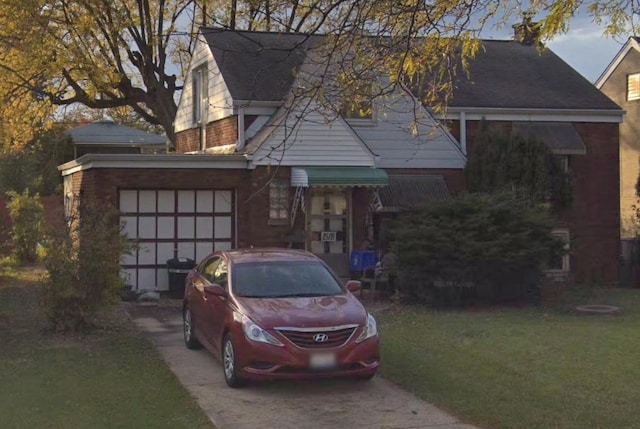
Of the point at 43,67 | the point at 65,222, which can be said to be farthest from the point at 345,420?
the point at 43,67

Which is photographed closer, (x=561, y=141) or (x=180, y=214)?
(x=180, y=214)

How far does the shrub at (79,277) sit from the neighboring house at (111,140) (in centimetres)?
2265

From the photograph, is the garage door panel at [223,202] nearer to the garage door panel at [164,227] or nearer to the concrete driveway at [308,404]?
the garage door panel at [164,227]

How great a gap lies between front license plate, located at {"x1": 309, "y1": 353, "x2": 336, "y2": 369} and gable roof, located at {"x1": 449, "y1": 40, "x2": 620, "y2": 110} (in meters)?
12.2

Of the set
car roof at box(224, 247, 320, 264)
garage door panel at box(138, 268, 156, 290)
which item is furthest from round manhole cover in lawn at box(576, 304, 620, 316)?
garage door panel at box(138, 268, 156, 290)

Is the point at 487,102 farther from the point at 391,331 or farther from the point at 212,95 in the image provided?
the point at 391,331

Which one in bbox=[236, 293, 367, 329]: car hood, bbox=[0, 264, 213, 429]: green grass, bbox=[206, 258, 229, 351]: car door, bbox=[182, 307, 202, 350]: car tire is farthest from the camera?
bbox=[182, 307, 202, 350]: car tire

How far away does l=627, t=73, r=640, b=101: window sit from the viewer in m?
31.7

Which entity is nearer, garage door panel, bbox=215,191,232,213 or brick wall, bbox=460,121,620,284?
garage door panel, bbox=215,191,232,213

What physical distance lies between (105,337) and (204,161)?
6.16 m

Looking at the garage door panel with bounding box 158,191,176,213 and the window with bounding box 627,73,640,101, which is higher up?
the window with bounding box 627,73,640,101

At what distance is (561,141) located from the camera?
66.3 feet

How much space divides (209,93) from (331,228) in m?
5.01

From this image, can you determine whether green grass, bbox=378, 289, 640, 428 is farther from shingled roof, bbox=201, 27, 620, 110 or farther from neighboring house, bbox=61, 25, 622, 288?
shingled roof, bbox=201, 27, 620, 110
